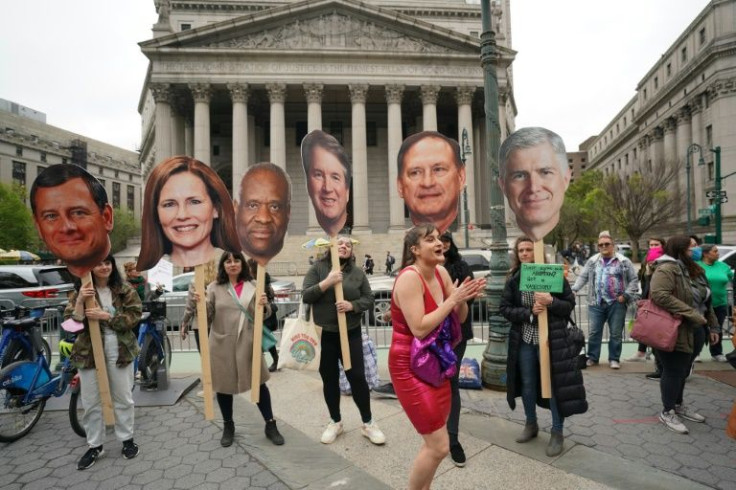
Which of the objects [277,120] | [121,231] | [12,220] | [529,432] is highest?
[277,120]

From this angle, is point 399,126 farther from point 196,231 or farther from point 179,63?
point 196,231

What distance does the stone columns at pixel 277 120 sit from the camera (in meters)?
32.9

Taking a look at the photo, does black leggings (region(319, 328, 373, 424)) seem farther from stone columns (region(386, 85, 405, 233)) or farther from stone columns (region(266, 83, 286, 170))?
stone columns (region(266, 83, 286, 170))

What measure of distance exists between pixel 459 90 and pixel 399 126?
19.0 feet

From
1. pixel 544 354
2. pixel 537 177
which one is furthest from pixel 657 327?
pixel 537 177

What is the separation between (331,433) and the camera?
4.62 m

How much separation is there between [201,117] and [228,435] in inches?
1291

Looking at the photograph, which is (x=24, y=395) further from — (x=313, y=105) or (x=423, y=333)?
(x=313, y=105)

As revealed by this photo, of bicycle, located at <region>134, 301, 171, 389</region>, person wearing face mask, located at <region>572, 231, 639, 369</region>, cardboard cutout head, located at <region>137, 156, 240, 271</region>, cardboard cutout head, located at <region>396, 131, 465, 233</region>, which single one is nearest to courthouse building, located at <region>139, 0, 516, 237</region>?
bicycle, located at <region>134, 301, 171, 389</region>

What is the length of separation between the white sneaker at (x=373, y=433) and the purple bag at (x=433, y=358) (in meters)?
1.74

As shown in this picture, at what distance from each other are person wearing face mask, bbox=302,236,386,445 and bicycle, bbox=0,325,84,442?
2896mm

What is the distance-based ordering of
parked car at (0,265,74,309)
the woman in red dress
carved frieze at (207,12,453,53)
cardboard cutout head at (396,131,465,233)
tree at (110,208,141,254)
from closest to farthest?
the woman in red dress → cardboard cutout head at (396,131,465,233) → parked car at (0,265,74,309) → carved frieze at (207,12,453,53) → tree at (110,208,141,254)

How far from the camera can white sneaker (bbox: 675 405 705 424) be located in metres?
5.02

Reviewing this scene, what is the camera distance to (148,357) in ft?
21.0
